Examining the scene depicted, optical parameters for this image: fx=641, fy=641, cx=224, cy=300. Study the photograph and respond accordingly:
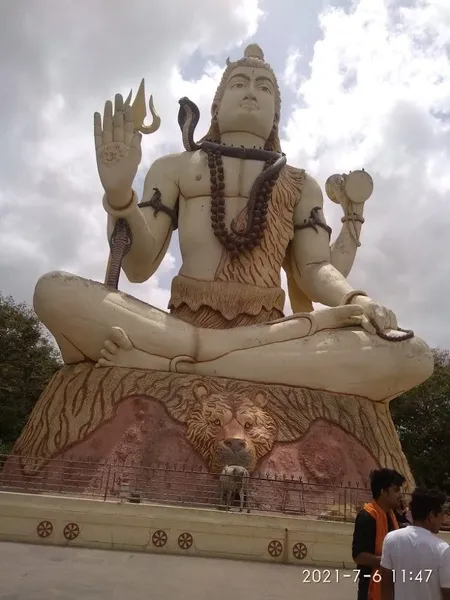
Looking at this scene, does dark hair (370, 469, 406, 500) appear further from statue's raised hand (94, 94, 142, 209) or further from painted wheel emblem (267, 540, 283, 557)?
statue's raised hand (94, 94, 142, 209)

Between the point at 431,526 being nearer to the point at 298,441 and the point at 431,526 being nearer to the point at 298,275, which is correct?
the point at 298,441

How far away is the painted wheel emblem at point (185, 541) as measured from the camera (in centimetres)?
438

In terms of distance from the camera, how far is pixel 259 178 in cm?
793

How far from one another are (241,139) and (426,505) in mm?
6941

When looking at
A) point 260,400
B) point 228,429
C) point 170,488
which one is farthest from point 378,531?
point 260,400

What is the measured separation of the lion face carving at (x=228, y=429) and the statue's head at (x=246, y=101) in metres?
3.86

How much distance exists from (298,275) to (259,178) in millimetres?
1361

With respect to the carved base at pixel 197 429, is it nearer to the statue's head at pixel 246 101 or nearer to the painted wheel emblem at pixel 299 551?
the painted wheel emblem at pixel 299 551

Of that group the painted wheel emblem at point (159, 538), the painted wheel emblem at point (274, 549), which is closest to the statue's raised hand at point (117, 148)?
the painted wheel emblem at point (159, 538)

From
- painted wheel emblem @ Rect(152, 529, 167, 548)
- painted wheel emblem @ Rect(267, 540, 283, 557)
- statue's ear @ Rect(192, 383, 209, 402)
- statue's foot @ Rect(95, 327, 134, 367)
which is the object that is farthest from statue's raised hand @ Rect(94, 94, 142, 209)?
painted wheel emblem @ Rect(267, 540, 283, 557)

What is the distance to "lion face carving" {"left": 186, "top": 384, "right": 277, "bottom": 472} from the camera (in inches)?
230

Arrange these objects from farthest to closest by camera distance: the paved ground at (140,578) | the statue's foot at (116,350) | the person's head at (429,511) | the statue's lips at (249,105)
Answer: the statue's lips at (249,105)
the statue's foot at (116,350)
the paved ground at (140,578)
the person's head at (429,511)

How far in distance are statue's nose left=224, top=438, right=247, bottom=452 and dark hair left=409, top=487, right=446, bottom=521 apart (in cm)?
370

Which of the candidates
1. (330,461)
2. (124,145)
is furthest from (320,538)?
(124,145)
